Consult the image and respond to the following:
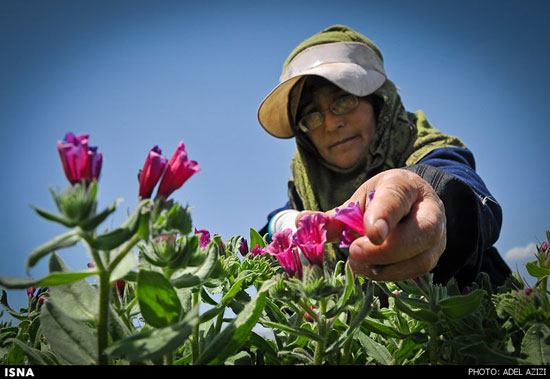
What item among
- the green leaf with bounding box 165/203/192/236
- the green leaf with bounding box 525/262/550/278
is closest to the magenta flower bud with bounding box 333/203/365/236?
the green leaf with bounding box 165/203/192/236

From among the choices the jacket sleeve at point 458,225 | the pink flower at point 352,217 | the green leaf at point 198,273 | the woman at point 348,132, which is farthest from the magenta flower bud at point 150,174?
the woman at point 348,132

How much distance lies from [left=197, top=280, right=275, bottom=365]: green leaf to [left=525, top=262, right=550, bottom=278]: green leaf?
3.47ft

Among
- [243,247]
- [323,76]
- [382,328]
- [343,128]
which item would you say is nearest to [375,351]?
[382,328]

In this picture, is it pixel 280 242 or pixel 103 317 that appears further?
pixel 280 242

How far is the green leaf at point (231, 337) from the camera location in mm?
817

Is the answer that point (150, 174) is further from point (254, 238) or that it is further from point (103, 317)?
point (254, 238)

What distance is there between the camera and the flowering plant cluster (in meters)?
0.73

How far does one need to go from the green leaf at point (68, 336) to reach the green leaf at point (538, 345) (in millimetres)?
982

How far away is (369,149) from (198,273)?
3.88m

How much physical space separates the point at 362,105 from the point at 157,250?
4.09 m

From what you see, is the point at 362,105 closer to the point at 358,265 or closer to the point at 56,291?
the point at 358,265

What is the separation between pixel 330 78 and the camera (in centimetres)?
412

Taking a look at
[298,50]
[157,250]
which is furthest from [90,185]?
[298,50]

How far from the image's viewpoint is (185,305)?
3.32ft
